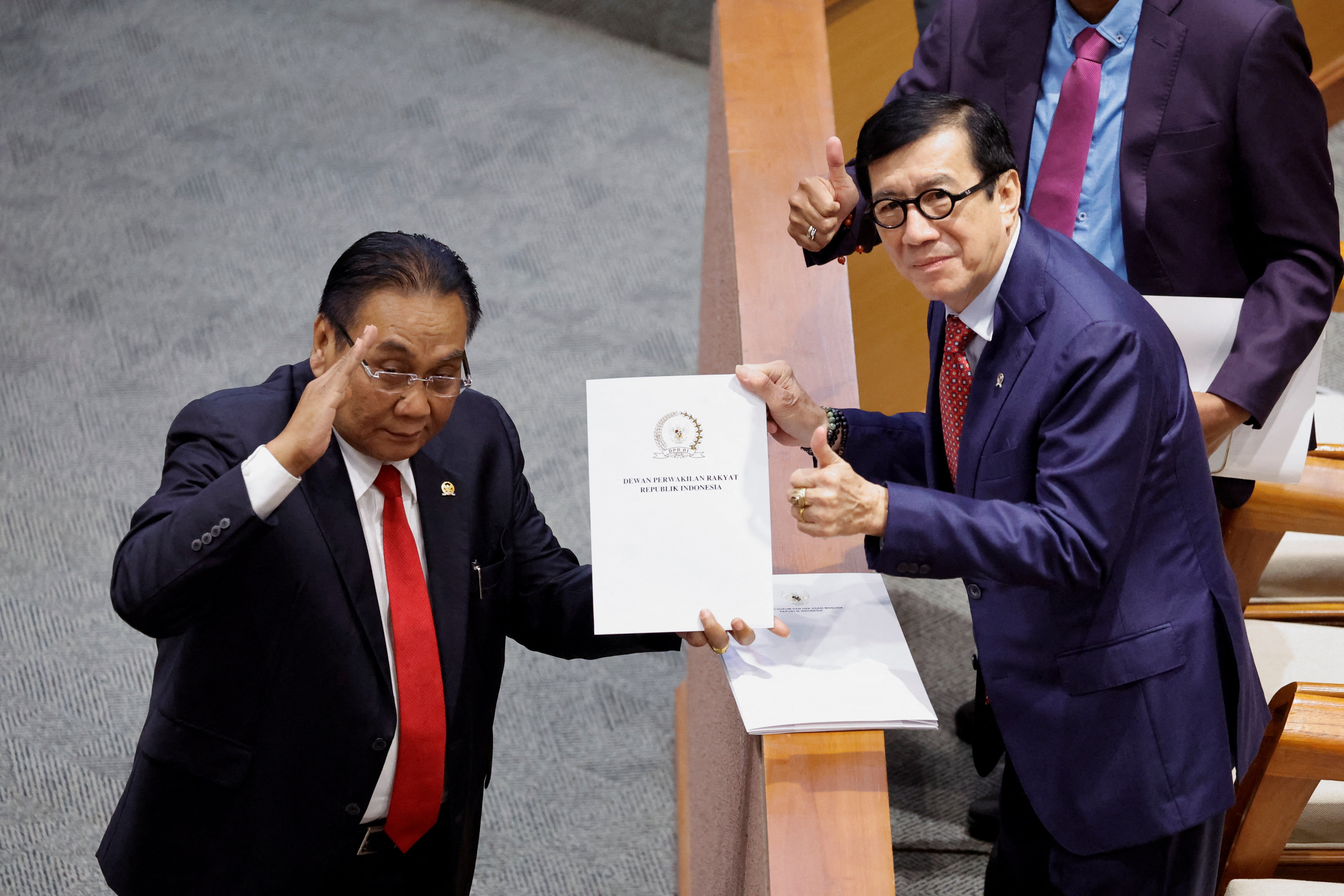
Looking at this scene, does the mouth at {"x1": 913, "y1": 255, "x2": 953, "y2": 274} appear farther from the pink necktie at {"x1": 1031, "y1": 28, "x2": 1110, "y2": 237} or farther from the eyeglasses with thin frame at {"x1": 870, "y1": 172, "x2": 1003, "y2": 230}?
the pink necktie at {"x1": 1031, "y1": 28, "x2": 1110, "y2": 237}

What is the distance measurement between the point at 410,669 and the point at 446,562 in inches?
6.6

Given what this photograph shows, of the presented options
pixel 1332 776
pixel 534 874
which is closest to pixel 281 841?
pixel 534 874

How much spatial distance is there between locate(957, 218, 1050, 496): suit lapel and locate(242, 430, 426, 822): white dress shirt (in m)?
0.82

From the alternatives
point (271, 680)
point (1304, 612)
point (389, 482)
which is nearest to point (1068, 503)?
point (389, 482)

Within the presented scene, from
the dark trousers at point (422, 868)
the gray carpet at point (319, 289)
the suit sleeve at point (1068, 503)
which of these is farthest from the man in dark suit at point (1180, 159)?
the gray carpet at point (319, 289)

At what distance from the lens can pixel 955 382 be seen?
78.8 inches

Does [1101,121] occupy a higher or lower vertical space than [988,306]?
higher

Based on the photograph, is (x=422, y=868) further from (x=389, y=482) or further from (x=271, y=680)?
(x=389, y=482)

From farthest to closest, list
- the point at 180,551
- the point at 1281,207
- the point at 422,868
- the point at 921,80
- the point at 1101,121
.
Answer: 1. the point at 921,80
2. the point at 1101,121
3. the point at 1281,207
4. the point at 422,868
5. the point at 180,551

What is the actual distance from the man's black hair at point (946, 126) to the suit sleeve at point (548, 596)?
0.73 m

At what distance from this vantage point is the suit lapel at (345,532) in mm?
1896

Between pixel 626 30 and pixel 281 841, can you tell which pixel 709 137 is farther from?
pixel 626 30

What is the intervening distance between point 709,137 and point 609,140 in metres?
2.52

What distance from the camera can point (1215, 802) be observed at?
1955 mm
